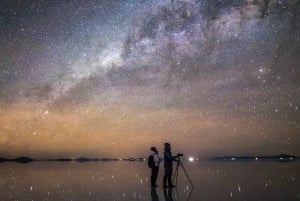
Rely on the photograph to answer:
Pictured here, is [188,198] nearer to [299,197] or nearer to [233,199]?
[233,199]

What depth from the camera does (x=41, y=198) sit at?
1448cm

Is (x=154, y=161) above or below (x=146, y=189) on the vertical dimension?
above

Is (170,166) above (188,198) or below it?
above

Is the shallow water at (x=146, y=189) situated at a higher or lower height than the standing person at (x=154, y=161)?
lower

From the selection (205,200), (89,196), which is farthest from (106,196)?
(205,200)

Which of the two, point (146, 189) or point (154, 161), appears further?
point (154, 161)

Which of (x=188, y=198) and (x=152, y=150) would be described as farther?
(x=152, y=150)

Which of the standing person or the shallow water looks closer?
the shallow water

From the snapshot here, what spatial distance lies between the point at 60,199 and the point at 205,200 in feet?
16.3

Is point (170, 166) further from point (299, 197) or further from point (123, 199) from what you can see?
point (299, 197)

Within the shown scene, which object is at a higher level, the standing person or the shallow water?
the standing person

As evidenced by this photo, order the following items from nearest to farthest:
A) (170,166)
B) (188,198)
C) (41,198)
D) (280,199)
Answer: (280,199), (188,198), (41,198), (170,166)

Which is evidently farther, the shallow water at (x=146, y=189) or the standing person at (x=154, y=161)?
the standing person at (x=154, y=161)

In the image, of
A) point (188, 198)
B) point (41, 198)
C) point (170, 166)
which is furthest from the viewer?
point (170, 166)
